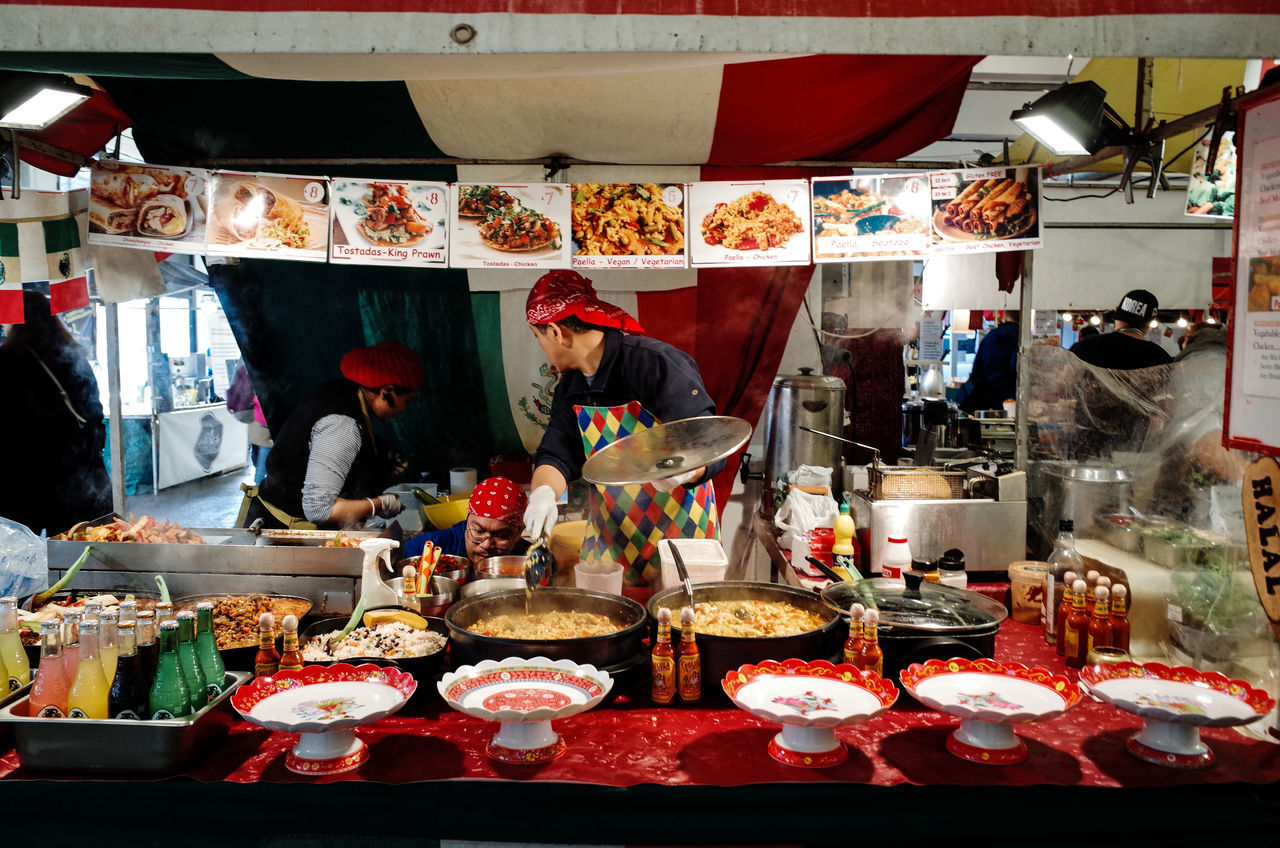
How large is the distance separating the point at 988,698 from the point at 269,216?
3.17 meters

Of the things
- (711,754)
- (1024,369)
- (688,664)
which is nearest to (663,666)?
(688,664)

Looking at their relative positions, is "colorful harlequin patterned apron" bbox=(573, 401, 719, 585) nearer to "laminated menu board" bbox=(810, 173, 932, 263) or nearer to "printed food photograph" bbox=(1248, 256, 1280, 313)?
"laminated menu board" bbox=(810, 173, 932, 263)

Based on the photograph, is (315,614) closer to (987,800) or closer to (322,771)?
(322,771)

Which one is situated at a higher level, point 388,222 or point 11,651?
point 388,222

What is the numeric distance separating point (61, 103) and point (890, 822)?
134 inches

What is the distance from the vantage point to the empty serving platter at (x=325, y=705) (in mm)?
1693

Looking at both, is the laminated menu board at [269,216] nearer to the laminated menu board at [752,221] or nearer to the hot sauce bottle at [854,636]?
the laminated menu board at [752,221]

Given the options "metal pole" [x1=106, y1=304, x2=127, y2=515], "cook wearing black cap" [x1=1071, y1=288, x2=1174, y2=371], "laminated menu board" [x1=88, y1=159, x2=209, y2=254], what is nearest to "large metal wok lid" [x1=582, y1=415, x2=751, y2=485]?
"laminated menu board" [x1=88, y1=159, x2=209, y2=254]

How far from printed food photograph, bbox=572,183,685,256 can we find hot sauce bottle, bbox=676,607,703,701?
195 centimetres

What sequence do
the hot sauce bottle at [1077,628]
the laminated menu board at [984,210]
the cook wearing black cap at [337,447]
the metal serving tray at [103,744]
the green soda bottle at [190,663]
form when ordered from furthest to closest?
the cook wearing black cap at [337,447]
the laminated menu board at [984,210]
the hot sauce bottle at [1077,628]
the green soda bottle at [190,663]
the metal serving tray at [103,744]

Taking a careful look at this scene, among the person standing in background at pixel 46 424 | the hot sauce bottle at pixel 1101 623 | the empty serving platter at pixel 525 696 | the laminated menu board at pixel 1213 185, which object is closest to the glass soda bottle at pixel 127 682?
the empty serving platter at pixel 525 696

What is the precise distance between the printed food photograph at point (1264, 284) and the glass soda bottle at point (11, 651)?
293 cm

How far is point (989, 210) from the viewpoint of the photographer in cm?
346

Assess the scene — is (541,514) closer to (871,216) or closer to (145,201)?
(871,216)
